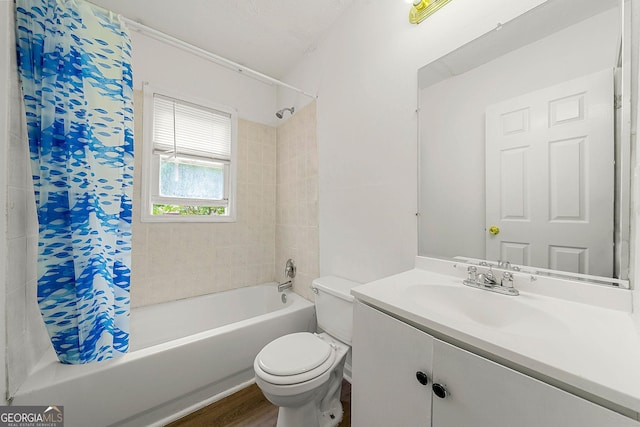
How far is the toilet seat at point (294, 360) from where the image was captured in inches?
39.2

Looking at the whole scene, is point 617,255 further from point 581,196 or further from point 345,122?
point 345,122

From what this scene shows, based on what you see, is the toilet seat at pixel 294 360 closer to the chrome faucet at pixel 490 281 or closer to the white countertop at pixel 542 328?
the white countertop at pixel 542 328

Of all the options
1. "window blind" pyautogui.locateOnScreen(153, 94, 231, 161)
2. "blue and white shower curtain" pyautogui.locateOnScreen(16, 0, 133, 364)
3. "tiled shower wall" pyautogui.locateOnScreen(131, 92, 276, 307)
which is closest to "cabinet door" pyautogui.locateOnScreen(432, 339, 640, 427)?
"blue and white shower curtain" pyautogui.locateOnScreen(16, 0, 133, 364)

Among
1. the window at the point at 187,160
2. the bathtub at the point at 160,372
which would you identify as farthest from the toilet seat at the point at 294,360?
the window at the point at 187,160

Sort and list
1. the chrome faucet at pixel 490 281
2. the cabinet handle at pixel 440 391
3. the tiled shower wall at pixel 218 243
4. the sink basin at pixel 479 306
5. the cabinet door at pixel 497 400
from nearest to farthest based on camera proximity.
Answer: the cabinet door at pixel 497 400, the cabinet handle at pixel 440 391, the sink basin at pixel 479 306, the chrome faucet at pixel 490 281, the tiled shower wall at pixel 218 243

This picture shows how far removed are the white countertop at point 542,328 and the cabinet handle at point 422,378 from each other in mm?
123

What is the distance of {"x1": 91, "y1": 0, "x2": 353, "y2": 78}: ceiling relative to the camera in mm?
1570

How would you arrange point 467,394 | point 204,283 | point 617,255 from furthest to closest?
1. point 204,283
2. point 617,255
3. point 467,394

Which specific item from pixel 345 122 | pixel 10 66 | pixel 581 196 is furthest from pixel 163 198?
pixel 581 196

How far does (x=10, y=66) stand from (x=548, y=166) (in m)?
2.19

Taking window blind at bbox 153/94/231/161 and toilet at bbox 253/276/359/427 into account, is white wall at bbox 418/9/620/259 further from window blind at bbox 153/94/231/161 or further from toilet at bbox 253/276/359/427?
window blind at bbox 153/94/231/161

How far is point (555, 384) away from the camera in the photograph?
45 cm

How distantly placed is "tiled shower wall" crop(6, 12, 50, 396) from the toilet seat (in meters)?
0.99

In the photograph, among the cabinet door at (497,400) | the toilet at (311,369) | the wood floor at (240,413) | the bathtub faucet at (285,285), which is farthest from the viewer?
the bathtub faucet at (285,285)
